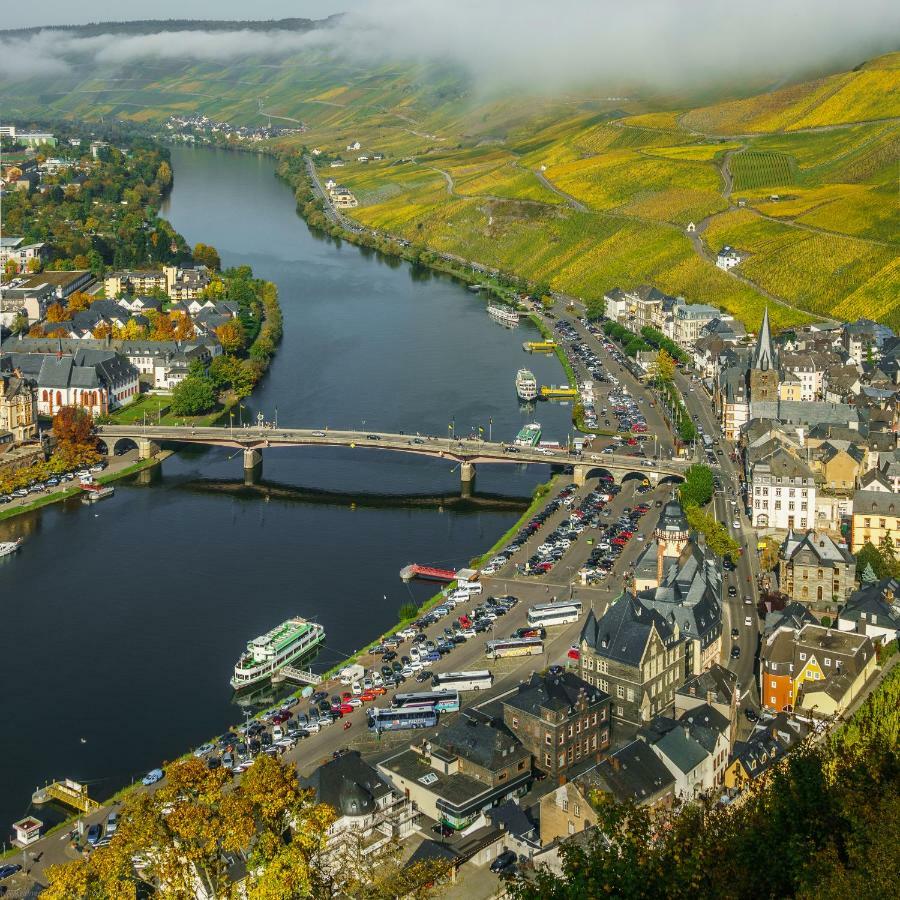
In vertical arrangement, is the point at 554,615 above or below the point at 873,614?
below

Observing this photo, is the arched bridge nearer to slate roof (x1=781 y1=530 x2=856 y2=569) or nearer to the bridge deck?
the bridge deck

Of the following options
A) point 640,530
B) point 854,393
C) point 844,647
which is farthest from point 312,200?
point 844,647

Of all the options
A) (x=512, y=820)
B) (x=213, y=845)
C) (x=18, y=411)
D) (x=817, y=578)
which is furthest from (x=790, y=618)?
(x=18, y=411)

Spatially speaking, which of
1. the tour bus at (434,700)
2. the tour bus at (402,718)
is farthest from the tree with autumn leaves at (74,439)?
the tour bus at (402,718)

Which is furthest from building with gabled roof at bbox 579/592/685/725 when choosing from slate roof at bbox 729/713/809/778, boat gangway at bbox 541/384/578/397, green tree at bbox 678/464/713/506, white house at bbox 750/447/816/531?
boat gangway at bbox 541/384/578/397

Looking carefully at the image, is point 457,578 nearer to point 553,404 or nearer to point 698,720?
point 698,720

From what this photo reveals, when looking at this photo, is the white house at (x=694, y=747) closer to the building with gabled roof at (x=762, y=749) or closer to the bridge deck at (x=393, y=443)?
the building with gabled roof at (x=762, y=749)

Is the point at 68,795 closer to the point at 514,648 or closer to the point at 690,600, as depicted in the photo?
the point at 514,648
